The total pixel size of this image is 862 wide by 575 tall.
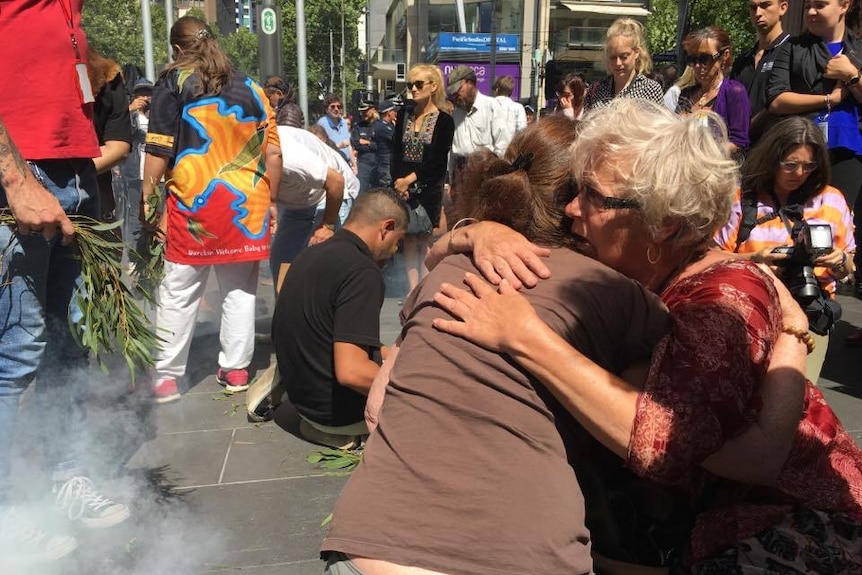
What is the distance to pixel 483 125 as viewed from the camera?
21.6 feet

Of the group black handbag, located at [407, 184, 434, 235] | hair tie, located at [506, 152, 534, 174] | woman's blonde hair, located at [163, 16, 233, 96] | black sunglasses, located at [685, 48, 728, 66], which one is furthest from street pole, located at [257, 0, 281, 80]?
hair tie, located at [506, 152, 534, 174]

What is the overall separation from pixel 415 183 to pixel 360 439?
3.05m

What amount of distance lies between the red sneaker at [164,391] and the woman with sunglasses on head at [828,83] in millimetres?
3778

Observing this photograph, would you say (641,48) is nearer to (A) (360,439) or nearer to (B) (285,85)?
(A) (360,439)

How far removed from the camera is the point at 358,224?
12.0 feet

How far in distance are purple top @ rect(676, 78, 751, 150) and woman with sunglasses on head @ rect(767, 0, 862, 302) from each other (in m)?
0.18

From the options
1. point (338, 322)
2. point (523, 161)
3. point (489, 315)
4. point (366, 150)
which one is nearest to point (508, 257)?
point (489, 315)

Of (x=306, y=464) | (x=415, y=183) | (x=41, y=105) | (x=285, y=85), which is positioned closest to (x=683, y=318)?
(x=41, y=105)

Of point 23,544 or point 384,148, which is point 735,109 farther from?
point 384,148

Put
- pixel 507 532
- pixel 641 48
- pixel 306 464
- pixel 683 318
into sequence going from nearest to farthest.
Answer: pixel 507 532
pixel 683 318
pixel 306 464
pixel 641 48

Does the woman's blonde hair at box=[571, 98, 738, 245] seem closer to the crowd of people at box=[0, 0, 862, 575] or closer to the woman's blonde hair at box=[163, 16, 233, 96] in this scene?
the crowd of people at box=[0, 0, 862, 575]

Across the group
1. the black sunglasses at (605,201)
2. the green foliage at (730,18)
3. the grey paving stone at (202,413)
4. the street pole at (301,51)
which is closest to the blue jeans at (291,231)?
the grey paving stone at (202,413)

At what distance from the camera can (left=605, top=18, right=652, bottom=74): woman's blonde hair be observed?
4887mm

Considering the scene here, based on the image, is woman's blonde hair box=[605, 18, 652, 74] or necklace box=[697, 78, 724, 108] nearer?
necklace box=[697, 78, 724, 108]
